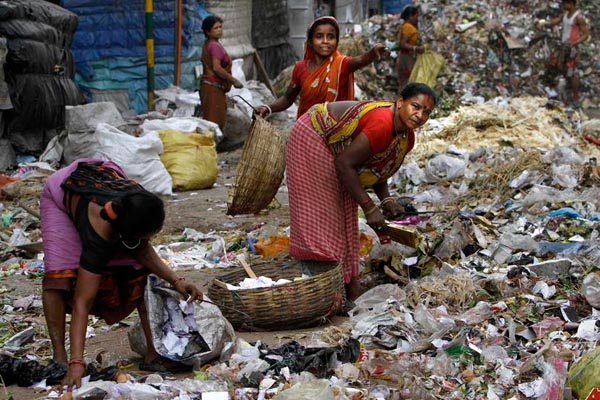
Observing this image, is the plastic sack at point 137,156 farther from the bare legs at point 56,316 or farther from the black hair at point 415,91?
the bare legs at point 56,316

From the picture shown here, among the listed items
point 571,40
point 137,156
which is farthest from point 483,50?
point 137,156

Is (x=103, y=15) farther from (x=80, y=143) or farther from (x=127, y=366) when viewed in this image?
(x=127, y=366)

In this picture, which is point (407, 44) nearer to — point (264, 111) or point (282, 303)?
point (264, 111)

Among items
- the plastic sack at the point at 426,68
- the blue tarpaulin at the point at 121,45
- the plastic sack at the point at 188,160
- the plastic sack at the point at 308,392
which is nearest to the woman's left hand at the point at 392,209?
the plastic sack at the point at 308,392

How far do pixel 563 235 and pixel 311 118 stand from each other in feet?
6.61

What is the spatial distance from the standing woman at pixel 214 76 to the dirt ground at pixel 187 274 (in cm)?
64

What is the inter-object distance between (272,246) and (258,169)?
2.45 ft

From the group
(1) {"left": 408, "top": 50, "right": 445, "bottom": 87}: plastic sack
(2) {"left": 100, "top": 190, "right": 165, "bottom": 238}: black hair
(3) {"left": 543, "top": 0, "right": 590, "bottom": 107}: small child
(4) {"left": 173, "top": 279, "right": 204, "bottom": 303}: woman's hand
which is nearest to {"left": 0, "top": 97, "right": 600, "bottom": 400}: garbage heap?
(4) {"left": 173, "top": 279, "right": 204, "bottom": 303}: woman's hand

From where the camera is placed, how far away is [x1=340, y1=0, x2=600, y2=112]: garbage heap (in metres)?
15.7

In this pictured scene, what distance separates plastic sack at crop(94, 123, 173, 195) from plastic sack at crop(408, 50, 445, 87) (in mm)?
6578

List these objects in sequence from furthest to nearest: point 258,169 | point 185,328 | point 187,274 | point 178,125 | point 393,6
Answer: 1. point 393,6
2. point 178,125
3. point 258,169
4. point 187,274
5. point 185,328

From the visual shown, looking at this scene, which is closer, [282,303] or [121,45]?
[282,303]

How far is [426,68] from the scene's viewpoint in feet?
49.2

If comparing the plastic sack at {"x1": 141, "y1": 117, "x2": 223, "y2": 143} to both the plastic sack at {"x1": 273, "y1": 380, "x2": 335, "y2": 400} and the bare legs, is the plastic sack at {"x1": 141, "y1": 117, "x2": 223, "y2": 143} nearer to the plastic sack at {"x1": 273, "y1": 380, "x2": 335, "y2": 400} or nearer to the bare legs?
the bare legs
